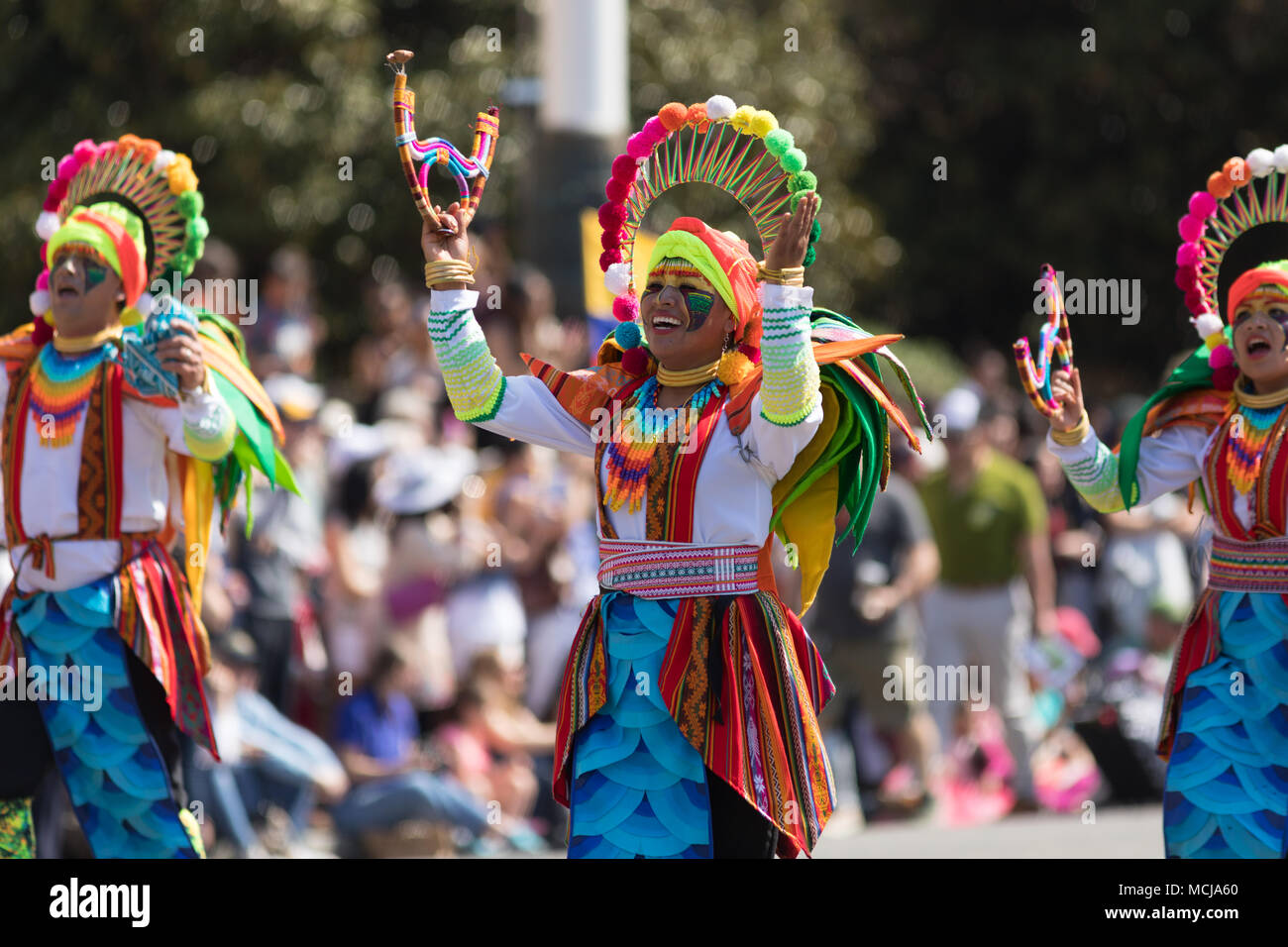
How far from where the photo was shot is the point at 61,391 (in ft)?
20.0

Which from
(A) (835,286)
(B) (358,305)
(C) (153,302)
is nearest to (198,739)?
(C) (153,302)

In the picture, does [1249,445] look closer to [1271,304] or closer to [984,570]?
[1271,304]

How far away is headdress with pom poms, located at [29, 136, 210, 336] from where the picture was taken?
20.6ft

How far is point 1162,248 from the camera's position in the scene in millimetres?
19266

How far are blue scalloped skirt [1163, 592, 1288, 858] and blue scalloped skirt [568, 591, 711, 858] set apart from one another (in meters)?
1.48

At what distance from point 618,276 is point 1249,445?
184cm

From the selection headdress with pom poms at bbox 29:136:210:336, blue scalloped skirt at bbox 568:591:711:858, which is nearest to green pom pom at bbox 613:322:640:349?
blue scalloped skirt at bbox 568:591:711:858

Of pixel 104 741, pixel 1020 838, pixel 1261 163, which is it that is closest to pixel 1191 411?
pixel 1261 163

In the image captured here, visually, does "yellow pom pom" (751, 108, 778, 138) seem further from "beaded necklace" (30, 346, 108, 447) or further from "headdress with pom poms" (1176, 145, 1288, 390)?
"beaded necklace" (30, 346, 108, 447)

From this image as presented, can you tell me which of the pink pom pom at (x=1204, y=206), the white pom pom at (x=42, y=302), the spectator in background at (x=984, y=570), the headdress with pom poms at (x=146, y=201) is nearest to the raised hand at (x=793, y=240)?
the pink pom pom at (x=1204, y=206)

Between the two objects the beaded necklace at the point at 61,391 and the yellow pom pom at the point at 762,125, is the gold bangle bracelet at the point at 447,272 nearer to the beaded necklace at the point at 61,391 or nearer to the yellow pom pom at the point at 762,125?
the yellow pom pom at the point at 762,125

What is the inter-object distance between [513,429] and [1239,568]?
209cm

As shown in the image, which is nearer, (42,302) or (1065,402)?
(1065,402)
